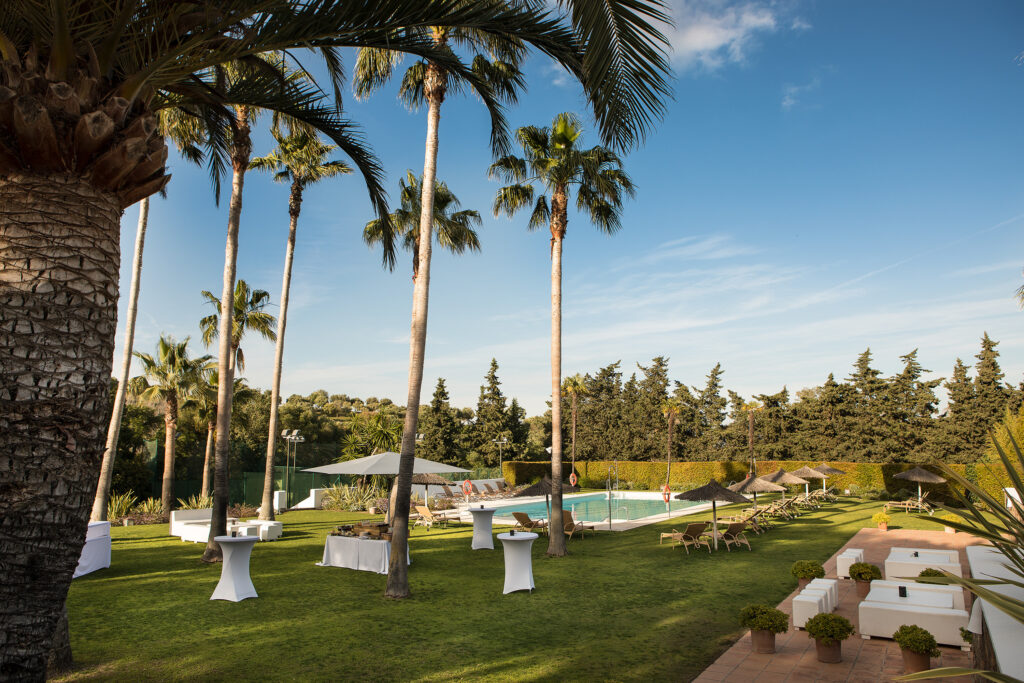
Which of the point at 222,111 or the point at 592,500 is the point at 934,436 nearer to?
the point at 592,500

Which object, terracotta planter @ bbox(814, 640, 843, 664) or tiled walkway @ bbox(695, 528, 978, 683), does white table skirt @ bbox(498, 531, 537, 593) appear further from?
terracotta planter @ bbox(814, 640, 843, 664)

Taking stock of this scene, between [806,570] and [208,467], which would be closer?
[806,570]

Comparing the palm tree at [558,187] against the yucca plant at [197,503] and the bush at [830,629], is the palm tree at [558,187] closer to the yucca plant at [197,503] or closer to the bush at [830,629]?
the bush at [830,629]

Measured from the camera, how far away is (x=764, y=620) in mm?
6910

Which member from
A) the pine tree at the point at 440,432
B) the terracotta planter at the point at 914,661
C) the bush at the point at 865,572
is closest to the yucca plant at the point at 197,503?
the pine tree at the point at 440,432

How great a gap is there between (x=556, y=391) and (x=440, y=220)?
238 inches

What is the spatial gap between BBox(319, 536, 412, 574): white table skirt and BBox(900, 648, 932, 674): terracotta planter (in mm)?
8466

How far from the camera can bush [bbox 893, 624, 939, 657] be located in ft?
19.9

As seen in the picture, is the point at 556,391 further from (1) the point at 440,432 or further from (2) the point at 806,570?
(1) the point at 440,432

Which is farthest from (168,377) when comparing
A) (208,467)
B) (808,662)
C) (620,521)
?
(808,662)

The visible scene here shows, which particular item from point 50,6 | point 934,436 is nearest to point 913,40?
point 50,6

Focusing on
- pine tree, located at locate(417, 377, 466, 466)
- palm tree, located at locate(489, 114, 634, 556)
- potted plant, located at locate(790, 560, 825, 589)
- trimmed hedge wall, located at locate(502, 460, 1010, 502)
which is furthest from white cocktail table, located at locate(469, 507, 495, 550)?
pine tree, located at locate(417, 377, 466, 466)

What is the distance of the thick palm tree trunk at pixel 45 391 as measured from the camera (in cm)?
264

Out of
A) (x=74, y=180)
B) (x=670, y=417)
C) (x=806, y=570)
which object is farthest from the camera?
(x=670, y=417)
